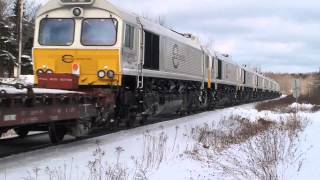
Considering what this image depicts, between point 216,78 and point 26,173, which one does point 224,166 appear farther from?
point 216,78

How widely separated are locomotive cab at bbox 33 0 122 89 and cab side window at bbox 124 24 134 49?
1.70ft

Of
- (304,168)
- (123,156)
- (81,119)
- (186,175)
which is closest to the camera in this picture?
(186,175)

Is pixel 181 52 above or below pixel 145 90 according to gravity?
above

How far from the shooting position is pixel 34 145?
1412cm

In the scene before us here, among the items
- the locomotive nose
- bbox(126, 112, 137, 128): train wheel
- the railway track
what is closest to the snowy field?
the railway track

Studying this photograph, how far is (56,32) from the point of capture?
1720cm

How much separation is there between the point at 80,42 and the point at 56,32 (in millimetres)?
859

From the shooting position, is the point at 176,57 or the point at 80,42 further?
the point at 176,57

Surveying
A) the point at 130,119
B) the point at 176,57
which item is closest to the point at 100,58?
the point at 130,119

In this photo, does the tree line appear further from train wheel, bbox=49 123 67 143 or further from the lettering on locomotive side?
train wheel, bbox=49 123 67 143

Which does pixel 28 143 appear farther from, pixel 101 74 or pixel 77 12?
pixel 77 12

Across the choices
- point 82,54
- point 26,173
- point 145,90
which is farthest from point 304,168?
point 145,90

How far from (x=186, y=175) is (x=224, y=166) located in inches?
32.3

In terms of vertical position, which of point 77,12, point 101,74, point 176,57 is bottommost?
point 101,74
